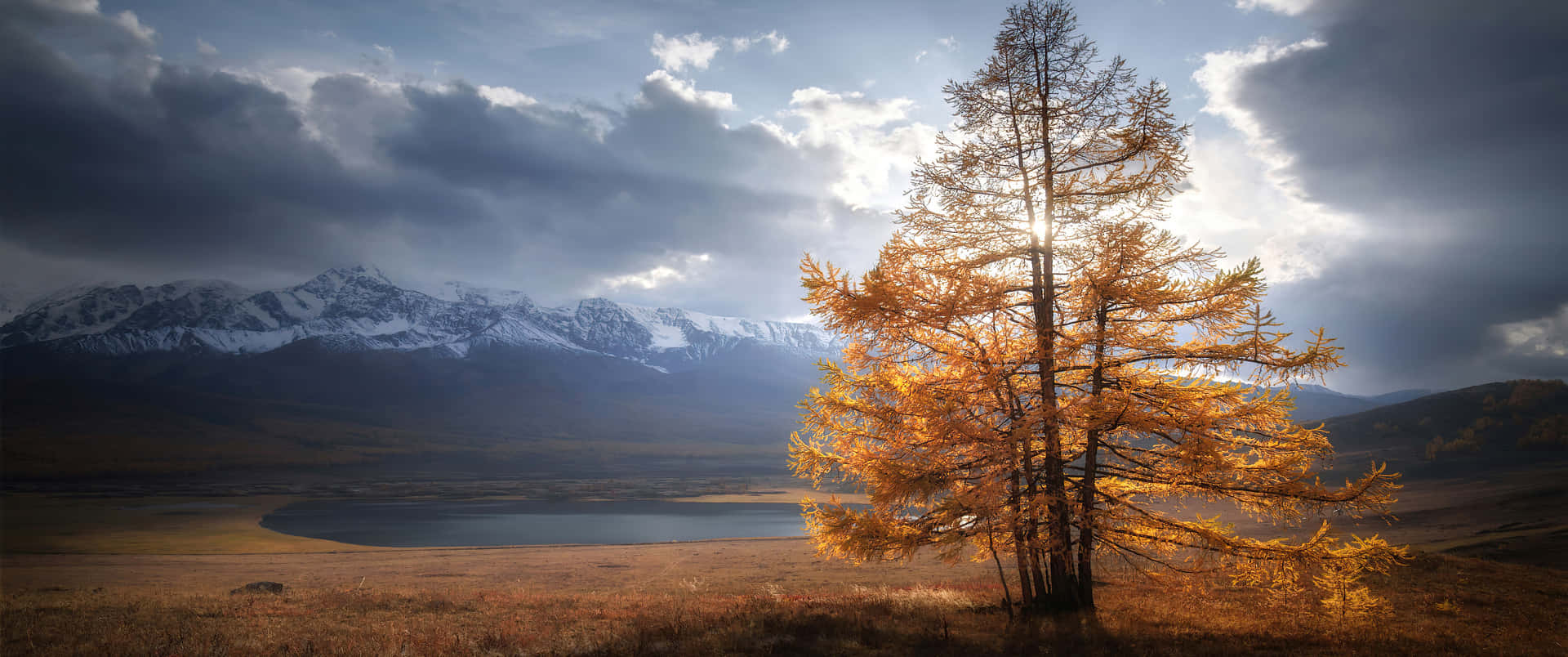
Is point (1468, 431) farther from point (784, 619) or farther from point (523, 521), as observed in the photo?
point (523, 521)

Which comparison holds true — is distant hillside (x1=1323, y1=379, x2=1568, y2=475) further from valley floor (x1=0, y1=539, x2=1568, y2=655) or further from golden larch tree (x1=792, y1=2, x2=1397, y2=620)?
golden larch tree (x1=792, y1=2, x2=1397, y2=620)

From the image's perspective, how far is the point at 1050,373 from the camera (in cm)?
992

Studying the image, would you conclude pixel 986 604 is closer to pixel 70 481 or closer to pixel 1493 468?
pixel 1493 468

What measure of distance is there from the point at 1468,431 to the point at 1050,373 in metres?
89.6

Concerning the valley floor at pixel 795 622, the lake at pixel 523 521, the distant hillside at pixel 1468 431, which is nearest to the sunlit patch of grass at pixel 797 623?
the valley floor at pixel 795 622

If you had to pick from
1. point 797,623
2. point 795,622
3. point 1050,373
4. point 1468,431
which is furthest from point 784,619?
point 1468,431

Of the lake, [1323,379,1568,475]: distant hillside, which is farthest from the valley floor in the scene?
[1323,379,1568,475]: distant hillside

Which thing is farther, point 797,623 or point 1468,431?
point 1468,431

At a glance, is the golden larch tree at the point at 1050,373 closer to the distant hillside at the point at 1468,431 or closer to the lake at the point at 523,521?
the lake at the point at 523,521

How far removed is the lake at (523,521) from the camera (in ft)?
167

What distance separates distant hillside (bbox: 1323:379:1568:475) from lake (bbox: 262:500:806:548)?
5648 centimetres

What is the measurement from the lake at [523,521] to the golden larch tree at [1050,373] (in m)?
41.5

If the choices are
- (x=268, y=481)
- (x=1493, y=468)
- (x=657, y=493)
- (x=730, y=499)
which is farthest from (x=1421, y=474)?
(x=268, y=481)

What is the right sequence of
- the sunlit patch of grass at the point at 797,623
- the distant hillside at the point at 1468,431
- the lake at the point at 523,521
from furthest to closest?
the distant hillside at the point at 1468,431 < the lake at the point at 523,521 < the sunlit patch of grass at the point at 797,623
